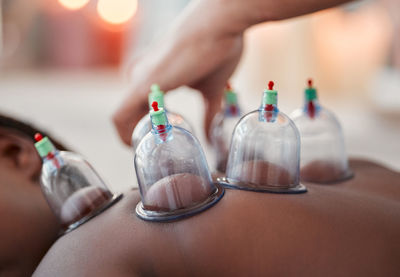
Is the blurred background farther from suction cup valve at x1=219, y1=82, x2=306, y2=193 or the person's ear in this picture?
suction cup valve at x1=219, y1=82, x2=306, y2=193

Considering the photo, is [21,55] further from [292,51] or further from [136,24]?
[292,51]

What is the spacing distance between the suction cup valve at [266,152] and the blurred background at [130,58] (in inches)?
14.4

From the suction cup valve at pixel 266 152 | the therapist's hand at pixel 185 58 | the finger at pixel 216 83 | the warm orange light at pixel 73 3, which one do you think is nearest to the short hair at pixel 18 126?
the therapist's hand at pixel 185 58

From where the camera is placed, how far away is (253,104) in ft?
7.67

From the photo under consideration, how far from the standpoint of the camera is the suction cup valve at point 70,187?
755 mm

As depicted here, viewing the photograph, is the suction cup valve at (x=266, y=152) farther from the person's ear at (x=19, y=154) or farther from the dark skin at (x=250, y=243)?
the person's ear at (x=19, y=154)

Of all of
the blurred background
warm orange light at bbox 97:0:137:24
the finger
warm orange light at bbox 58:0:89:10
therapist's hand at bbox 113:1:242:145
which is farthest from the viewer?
warm orange light at bbox 58:0:89:10

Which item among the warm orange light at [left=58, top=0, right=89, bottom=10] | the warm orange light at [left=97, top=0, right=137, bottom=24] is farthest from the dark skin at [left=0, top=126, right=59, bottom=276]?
the warm orange light at [left=58, top=0, right=89, bottom=10]

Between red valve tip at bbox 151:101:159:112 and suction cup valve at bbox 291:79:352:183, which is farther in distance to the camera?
suction cup valve at bbox 291:79:352:183

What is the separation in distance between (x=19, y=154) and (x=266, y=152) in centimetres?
51

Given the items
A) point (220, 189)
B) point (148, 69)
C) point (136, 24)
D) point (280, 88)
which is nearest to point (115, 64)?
point (136, 24)

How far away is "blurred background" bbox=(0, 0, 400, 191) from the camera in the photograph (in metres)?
2.06

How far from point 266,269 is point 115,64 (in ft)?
13.5

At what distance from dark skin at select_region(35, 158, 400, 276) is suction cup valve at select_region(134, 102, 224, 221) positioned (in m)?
0.02
